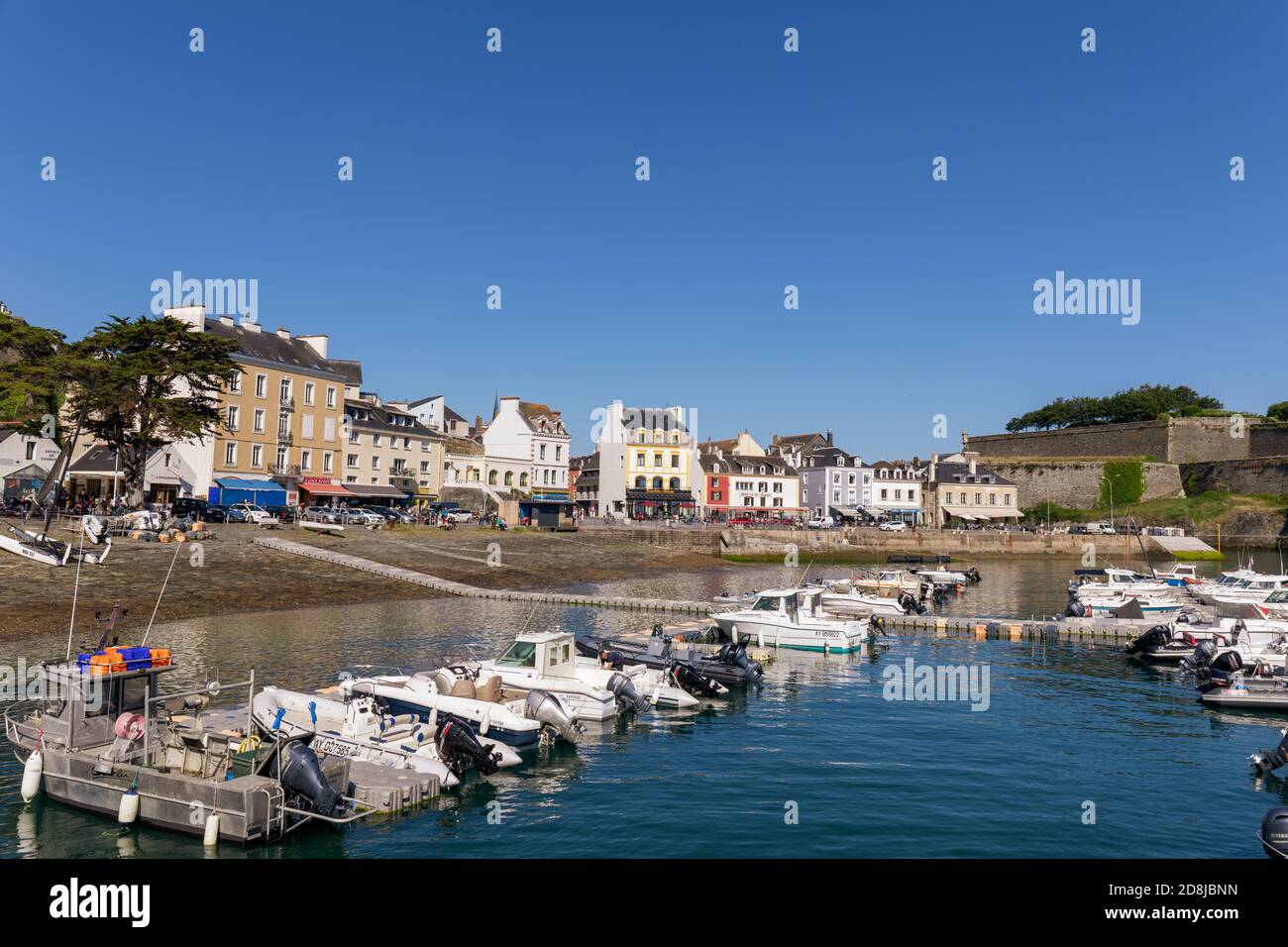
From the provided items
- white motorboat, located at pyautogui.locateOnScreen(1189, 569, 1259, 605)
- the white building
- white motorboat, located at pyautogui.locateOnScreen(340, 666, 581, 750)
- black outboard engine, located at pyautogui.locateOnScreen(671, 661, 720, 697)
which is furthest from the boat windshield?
the white building

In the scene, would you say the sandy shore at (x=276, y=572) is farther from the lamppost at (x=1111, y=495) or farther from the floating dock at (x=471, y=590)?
the lamppost at (x=1111, y=495)

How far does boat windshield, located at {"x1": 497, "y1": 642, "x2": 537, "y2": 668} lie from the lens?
2209 centimetres

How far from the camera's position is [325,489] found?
6581cm

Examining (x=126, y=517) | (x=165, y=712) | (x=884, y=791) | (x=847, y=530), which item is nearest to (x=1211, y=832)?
(x=884, y=791)

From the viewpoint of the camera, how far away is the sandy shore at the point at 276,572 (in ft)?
105

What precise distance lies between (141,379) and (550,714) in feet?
145

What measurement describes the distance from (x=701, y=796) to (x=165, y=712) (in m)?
9.88

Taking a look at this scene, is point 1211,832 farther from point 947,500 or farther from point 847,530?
point 947,500

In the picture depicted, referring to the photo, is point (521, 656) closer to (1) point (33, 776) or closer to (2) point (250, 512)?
(1) point (33, 776)

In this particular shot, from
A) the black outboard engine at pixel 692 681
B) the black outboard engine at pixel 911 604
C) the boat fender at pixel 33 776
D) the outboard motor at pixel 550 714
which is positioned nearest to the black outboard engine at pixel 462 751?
the outboard motor at pixel 550 714

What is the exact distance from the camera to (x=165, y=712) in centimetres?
1598

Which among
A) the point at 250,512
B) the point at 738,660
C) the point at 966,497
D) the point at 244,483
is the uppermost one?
the point at 244,483

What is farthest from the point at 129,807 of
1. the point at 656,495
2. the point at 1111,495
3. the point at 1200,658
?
the point at 1111,495

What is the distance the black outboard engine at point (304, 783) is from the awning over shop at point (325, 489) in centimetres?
5490
